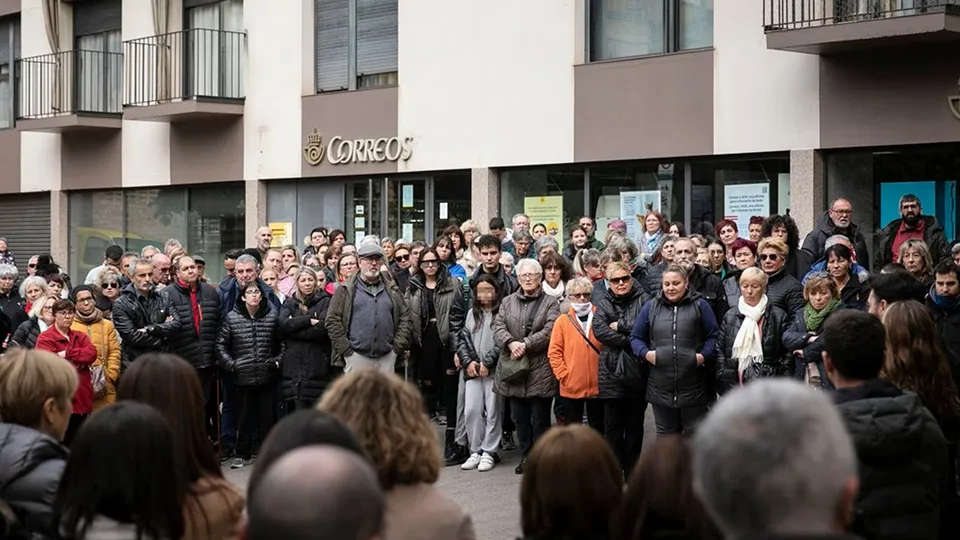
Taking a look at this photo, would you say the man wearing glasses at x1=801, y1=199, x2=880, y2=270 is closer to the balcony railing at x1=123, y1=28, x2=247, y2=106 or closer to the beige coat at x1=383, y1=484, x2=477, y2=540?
the beige coat at x1=383, y1=484, x2=477, y2=540

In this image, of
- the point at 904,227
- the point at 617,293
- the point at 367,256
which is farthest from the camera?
the point at 904,227

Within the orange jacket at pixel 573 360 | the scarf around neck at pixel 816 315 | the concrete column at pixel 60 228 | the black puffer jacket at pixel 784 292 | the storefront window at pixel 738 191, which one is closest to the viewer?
the scarf around neck at pixel 816 315

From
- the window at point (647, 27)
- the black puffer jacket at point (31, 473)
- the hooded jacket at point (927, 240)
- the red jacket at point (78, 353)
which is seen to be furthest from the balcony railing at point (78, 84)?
the black puffer jacket at point (31, 473)

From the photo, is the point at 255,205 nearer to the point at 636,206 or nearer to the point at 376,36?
the point at 376,36

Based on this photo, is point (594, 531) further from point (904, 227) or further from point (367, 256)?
point (904, 227)

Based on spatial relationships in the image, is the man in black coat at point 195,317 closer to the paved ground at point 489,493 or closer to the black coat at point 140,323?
the black coat at point 140,323

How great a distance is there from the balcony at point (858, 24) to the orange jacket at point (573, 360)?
206 inches

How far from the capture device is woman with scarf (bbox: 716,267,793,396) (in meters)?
9.97

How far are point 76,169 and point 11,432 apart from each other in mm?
23131

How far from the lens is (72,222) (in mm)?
27344

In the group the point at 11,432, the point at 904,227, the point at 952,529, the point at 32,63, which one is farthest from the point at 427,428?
the point at 32,63

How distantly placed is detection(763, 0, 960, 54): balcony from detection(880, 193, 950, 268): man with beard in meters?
1.82

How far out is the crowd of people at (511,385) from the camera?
8.39 feet

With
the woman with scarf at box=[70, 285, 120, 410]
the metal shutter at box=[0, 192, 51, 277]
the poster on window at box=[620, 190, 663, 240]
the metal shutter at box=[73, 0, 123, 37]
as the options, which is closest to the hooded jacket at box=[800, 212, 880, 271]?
the poster on window at box=[620, 190, 663, 240]
